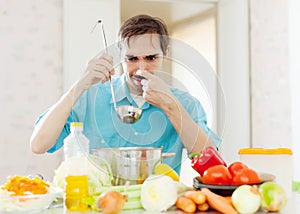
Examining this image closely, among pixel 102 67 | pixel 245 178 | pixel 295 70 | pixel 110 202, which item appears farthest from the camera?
pixel 295 70

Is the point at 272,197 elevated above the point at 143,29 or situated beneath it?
situated beneath

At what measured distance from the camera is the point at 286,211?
1098mm

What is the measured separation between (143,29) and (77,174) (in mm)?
424

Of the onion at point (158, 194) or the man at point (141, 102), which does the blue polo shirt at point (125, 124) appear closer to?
the man at point (141, 102)

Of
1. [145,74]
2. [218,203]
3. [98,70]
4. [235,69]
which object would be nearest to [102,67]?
[98,70]

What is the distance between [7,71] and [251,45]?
1659 millimetres

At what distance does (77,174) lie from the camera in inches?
44.3

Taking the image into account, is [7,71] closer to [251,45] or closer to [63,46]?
[63,46]

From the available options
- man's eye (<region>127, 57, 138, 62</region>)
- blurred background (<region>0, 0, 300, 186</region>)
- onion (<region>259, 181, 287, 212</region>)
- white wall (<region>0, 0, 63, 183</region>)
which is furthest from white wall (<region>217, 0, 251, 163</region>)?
onion (<region>259, 181, 287, 212</region>)

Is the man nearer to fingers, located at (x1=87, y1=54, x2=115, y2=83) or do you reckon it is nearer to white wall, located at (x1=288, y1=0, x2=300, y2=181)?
fingers, located at (x1=87, y1=54, x2=115, y2=83)

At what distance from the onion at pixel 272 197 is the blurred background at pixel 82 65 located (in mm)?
1862

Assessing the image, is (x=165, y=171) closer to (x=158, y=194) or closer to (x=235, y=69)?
(x=158, y=194)

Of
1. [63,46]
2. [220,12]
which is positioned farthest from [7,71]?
[220,12]

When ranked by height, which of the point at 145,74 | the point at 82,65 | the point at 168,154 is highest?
the point at 82,65
